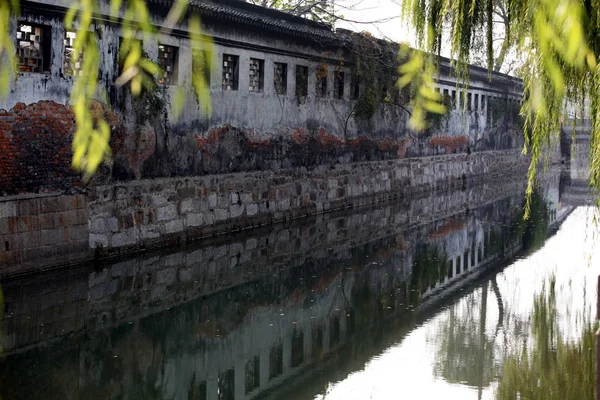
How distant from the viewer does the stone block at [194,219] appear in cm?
1581

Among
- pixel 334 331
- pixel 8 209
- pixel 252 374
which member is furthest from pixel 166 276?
pixel 252 374

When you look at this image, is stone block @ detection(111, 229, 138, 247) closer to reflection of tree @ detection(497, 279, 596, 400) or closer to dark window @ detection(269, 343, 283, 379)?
dark window @ detection(269, 343, 283, 379)

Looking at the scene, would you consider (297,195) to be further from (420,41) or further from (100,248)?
(420,41)

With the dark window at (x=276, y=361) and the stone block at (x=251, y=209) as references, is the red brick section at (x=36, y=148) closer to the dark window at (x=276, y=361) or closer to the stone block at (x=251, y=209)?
the dark window at (x=276, y=361)

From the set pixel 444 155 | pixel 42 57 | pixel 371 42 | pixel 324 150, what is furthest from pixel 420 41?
pixel 444 155

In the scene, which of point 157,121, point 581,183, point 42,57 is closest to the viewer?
point 42,57

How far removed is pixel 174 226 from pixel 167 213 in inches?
10.9

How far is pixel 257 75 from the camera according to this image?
758 inches

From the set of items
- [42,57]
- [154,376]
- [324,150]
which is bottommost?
[154,376]

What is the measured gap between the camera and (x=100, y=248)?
531 inches

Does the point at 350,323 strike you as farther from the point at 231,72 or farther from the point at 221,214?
the point at 231,72

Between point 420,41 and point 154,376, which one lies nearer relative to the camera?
point 420,41

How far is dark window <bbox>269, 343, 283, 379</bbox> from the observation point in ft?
27.9

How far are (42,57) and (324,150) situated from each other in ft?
32.7
